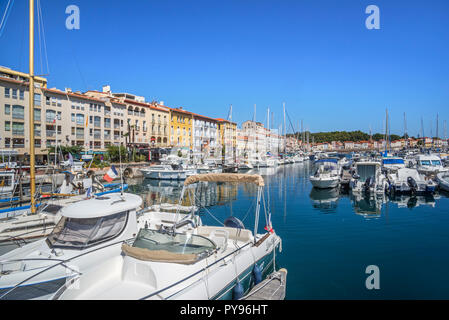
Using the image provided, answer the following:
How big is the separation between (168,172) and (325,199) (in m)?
27.2

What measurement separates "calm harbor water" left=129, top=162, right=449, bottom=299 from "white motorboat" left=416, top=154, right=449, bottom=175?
13662mm

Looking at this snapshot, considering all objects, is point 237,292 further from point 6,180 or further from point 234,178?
point 6,180

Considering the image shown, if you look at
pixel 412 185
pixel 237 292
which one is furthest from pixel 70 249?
pixel 412 185

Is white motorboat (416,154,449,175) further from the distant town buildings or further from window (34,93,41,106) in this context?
window (34,93,41,106)

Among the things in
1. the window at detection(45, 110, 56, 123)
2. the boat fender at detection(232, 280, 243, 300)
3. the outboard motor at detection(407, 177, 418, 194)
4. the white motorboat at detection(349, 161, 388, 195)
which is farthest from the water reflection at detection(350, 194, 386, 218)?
the window at detection(45, 110, 56, 123)

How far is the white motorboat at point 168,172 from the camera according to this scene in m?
47.7

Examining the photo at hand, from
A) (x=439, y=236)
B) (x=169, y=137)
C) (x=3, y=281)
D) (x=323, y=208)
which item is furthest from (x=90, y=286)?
(x=169, y=137)

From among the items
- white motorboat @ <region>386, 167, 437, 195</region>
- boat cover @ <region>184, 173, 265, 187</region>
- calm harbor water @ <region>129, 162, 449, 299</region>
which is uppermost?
boat cover @ <region>184, 173, 265, 187</region>

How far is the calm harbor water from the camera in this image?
10422 mm

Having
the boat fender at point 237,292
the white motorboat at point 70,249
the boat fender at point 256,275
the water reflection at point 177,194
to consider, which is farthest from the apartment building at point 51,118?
the boat fender at point 237,292

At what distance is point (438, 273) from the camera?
37.9 feet

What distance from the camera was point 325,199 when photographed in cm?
2922

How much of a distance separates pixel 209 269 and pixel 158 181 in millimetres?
40826

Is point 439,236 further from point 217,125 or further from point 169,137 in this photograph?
point 217,125
